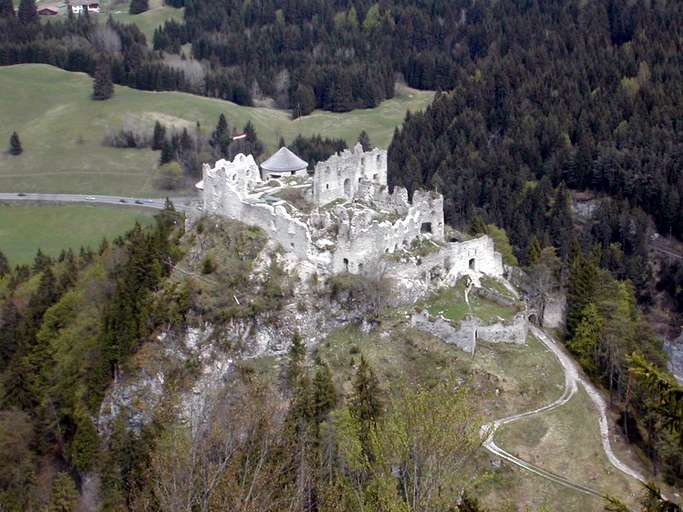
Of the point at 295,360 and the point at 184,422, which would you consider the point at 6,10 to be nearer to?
the point at 295,360

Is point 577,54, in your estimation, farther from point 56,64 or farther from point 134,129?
point 56,64

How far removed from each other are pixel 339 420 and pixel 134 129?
93660 millimetres

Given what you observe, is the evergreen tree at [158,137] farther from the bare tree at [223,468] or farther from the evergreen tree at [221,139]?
the bare tree at [223,468]

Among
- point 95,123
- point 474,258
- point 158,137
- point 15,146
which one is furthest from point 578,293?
point 95,123

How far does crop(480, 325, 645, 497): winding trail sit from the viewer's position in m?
44.1

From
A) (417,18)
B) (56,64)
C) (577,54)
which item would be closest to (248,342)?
(577,54)

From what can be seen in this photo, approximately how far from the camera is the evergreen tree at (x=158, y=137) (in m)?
123

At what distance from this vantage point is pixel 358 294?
172 ft

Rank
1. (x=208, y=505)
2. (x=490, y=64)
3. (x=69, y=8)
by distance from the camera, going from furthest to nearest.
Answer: (x=69, y=8), (x=490, y=64), (x=208, y=505)

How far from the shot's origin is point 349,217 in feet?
182

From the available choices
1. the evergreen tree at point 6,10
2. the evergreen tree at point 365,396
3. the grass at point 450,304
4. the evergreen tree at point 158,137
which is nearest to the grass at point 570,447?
the evergreen tree at point 365,396

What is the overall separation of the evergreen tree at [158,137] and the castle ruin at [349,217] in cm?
6419

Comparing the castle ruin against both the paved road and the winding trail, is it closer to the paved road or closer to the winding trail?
the winding trail

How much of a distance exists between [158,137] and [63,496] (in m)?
81.4
